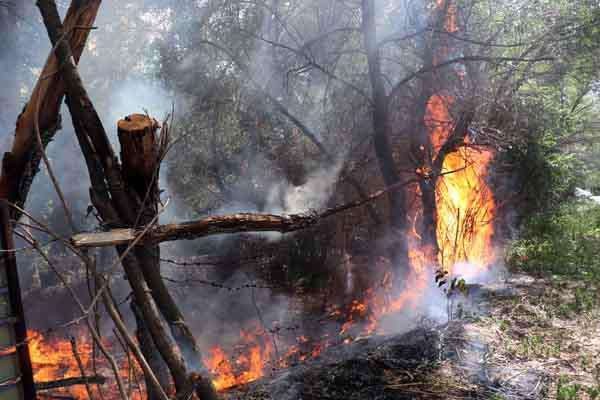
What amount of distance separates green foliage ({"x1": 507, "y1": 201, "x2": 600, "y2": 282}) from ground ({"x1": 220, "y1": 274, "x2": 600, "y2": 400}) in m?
1.21

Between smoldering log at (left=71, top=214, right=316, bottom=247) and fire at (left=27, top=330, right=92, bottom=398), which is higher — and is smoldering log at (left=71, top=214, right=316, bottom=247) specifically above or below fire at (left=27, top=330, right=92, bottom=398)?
above

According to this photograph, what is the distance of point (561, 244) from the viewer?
918cm

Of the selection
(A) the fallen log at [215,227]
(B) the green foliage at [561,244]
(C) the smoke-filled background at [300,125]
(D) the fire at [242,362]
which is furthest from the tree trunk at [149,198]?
(B) the green foliage at [561,244]

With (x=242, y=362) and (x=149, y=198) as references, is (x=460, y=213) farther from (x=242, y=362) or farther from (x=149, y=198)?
(x=149, y=198)

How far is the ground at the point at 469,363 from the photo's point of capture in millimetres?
3920

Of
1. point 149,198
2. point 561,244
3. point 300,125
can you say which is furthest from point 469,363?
point 561,244

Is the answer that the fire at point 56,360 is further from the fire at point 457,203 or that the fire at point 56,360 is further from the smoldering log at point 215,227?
the fire at point 457,203

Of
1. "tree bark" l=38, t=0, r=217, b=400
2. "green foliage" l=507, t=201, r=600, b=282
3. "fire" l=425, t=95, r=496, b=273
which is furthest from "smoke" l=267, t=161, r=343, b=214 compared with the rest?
"tree bark" l=38, t=0, r=217, b=400

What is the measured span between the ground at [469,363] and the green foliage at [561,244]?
3.96ft

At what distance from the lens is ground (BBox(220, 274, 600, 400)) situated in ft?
12.9

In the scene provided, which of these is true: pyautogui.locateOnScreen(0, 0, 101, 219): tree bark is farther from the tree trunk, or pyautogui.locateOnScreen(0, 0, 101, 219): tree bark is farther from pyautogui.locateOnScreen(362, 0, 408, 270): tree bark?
pyautogui.locateOnScreen(362, 0, 408, 270): tree bark

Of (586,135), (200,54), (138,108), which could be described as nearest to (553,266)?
(586,135)

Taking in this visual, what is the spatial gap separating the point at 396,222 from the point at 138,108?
8136 millimetres

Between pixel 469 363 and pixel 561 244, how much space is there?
6.28m
